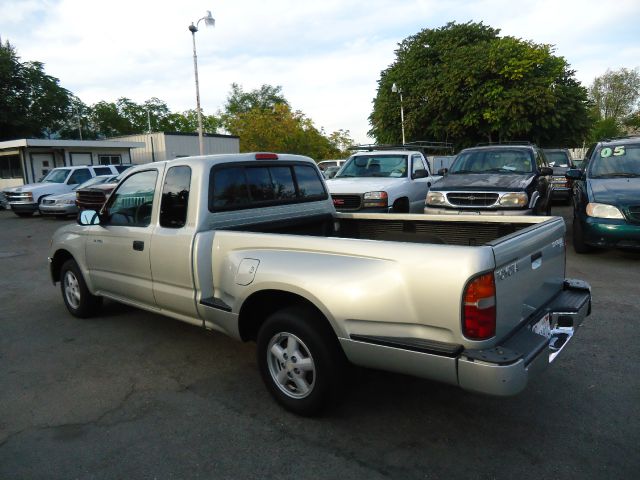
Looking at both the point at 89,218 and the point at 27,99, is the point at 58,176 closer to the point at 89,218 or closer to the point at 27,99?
the point at 89,218

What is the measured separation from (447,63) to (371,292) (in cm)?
3437

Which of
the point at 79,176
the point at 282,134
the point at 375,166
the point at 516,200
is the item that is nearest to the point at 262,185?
the point at 516,200

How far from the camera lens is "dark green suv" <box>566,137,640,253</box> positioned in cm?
732

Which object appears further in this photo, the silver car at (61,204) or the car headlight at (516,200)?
the silver car at (61,204)

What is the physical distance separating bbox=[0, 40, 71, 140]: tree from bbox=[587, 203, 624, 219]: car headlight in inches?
1822

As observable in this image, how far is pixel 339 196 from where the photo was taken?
32.6ft

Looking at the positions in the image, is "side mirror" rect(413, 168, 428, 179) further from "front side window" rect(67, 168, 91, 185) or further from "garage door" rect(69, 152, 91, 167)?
"garage door" rect(69, 152, 91, 167)

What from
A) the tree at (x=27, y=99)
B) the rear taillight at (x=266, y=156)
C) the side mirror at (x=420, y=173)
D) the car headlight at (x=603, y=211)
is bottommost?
the car headlight at (x=603, y=211)

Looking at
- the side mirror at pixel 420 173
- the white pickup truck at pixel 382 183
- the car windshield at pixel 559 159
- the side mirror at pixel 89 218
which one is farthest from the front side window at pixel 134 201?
the car windshield at pixel 559 159

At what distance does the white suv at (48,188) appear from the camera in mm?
18047

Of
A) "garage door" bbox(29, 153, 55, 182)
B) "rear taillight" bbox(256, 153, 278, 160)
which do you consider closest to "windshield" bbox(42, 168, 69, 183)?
"garage door" bbox(29, 153, 55, 182)

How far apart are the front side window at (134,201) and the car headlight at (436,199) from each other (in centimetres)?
595

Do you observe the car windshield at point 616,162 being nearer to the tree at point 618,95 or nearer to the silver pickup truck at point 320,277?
the silver pickup truck at point 320,277

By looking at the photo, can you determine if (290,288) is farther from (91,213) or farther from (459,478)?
(91,213)
